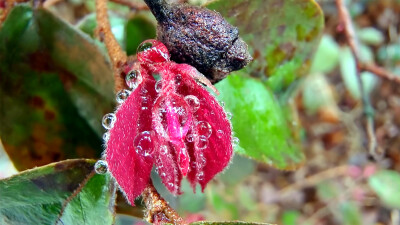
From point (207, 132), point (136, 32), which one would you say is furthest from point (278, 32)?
point (207, 132)

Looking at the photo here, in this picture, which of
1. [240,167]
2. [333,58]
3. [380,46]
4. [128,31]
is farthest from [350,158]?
[128,31]

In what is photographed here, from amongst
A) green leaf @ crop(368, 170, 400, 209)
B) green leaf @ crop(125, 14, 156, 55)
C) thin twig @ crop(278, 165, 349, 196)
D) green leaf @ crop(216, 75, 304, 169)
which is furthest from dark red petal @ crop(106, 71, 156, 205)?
thin twig @ crop(278, 165, 349, 196)

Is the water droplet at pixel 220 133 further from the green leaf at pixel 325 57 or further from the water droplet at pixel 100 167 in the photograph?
the green leaf at pixel 325 57

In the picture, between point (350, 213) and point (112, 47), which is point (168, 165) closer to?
point (112, 47)

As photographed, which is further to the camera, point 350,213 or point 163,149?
point 350,213

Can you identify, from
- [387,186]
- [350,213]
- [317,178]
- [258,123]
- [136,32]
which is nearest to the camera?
[258,123]

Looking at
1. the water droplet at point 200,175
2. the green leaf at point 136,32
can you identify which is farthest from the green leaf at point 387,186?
the water droplet at point 200,175

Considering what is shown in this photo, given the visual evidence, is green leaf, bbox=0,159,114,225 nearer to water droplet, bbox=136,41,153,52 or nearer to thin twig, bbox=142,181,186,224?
thin twig, bbox=142,181,186,224
